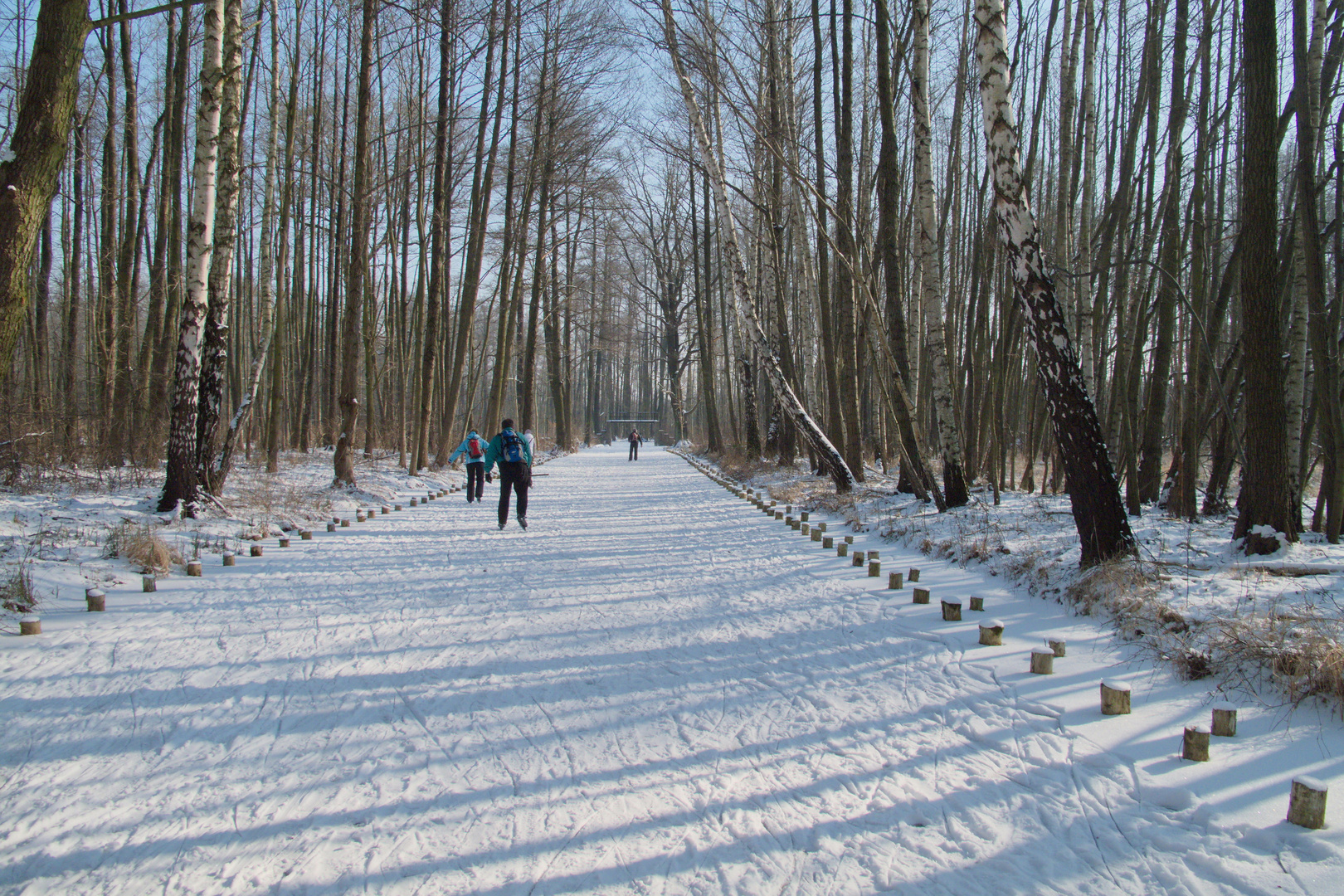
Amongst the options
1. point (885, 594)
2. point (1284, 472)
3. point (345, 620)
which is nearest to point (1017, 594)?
point (885, 594)

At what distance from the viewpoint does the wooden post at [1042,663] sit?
12.6 ft

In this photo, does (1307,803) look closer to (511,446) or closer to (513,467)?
(513,467)

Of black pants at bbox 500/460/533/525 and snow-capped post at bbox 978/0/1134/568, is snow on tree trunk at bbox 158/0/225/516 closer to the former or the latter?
black pants at bbox 500/460/533/525

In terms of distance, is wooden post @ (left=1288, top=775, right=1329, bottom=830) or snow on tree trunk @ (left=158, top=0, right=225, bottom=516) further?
snow on tree trunk @ (left=158, top=0, right=225, bottom=516)

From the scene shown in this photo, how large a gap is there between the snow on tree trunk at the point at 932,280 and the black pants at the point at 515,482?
17.8 feet

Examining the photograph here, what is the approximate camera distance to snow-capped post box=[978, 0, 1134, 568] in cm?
531

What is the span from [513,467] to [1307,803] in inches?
324

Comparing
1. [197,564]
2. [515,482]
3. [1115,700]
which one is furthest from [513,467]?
[1115,700]

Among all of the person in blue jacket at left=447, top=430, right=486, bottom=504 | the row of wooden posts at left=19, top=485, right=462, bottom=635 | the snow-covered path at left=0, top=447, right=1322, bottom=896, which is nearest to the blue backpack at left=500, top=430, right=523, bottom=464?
the row of wooden posts at left=19, top=485, right=462, bottom=635

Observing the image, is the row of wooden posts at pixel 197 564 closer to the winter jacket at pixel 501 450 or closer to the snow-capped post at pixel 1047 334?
the winter jacket at pixel 501 450

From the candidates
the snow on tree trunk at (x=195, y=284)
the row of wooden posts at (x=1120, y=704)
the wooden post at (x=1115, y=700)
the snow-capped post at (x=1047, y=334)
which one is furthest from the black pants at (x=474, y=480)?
the wooden post at (x=1115, y=700)

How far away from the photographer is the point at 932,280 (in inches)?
377

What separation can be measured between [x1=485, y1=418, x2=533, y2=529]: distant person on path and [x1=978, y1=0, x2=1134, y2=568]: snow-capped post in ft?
20.2

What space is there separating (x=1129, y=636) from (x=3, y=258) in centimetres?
709
